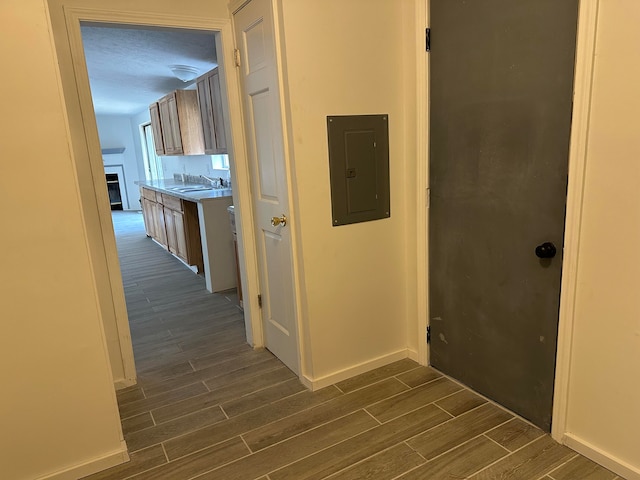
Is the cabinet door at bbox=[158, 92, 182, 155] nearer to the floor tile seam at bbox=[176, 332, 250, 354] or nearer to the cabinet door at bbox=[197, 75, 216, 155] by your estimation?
the cabinet door at bbox=[197, 75, 216, 155]

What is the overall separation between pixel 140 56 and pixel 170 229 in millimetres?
2092

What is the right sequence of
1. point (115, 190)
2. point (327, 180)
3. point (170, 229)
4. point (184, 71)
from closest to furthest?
point (327, 180) → point (184, 71) → point (170, 229) → point (115, 190)

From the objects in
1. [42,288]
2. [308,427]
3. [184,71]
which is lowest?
[308,427]

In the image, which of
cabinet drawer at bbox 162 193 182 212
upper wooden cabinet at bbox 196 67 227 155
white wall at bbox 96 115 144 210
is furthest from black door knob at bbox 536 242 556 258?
white wall at bbox 96 115 144 210

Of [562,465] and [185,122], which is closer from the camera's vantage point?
[562,465]

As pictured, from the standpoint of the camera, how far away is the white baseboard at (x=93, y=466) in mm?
1861

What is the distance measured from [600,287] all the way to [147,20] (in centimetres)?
255

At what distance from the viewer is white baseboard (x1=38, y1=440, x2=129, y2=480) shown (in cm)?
186

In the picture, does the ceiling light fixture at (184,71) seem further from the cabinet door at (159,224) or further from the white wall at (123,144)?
the white wall at (123,144)

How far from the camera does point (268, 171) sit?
2521 mm

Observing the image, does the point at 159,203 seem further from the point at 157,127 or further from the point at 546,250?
the point at 546,250

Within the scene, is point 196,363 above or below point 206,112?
below

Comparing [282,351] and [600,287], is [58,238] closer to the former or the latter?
[282,351]

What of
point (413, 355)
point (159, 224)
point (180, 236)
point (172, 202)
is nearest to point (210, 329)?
point (413, 355)
